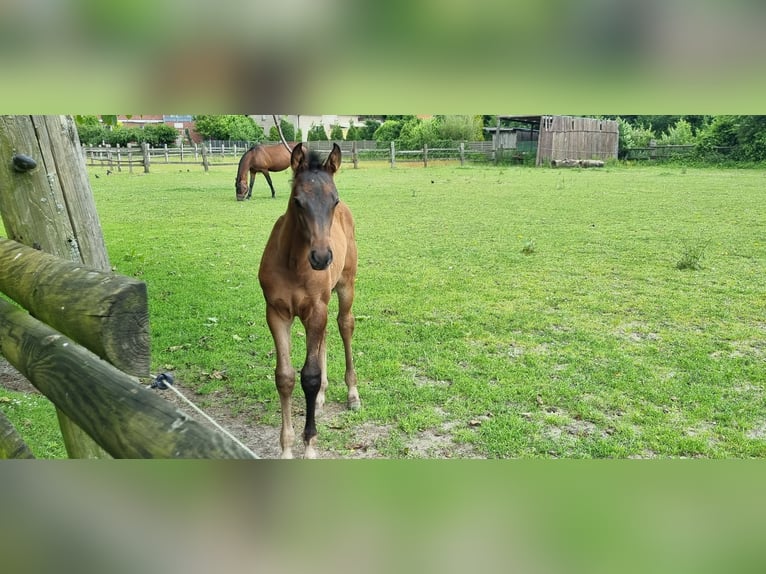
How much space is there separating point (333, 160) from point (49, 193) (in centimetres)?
87

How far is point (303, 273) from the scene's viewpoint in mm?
2062

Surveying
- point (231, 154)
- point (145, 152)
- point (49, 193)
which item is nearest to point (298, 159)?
point (49, 193)

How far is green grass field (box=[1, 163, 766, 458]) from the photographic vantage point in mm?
2656

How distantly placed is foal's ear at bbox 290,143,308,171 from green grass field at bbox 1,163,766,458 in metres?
1.35

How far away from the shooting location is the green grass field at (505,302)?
8.71 ft

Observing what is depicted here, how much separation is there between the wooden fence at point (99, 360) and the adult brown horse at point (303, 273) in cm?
75

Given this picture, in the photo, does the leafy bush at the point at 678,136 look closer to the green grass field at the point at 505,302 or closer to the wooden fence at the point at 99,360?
the green grass field at the point at 505,302

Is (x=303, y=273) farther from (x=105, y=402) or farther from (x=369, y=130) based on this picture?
(x=105, y=402)

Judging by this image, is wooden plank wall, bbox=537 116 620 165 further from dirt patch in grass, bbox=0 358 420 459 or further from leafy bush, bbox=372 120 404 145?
dirt patch in grass, bbox=0 358 420 459

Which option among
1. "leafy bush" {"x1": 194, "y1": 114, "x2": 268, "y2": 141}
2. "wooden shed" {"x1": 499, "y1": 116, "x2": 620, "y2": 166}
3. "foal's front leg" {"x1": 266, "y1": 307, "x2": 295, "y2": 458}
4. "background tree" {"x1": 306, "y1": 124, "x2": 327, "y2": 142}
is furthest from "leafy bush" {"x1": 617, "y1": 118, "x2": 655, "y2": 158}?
"foal's front leg" {"x1": 266, "y1": 307, "x2": 295, "y2": 458}

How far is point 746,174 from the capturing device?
3.88m

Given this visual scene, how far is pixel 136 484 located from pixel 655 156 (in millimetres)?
3948

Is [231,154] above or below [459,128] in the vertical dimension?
below

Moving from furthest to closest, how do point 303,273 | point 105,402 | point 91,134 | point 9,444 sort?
point 91,134 < point 303,273 < point 9,444 < point 105,402
